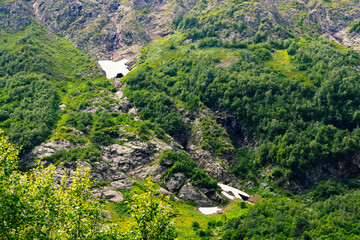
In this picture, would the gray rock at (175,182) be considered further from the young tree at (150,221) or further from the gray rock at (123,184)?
the young tree at (150,221)

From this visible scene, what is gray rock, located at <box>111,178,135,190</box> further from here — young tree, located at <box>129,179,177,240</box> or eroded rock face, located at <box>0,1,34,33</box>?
eroded rock face, located at <box>0,1,34,33</box>

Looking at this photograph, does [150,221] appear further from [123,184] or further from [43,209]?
[123,184]

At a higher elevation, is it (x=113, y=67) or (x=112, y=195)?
(x=112, y=195)

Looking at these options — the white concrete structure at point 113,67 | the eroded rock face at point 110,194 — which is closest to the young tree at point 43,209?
the eroded rock face at point 110,194

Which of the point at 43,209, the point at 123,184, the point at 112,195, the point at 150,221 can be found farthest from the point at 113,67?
the point at 150,221

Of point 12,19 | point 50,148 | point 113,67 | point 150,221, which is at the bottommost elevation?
point 113,67

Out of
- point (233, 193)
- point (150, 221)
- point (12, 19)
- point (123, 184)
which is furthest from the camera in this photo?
point (12, 19)

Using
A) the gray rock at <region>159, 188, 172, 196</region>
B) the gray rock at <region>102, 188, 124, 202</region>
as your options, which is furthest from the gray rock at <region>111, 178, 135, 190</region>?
the gray rock at <region>159, 188, 172, 196</region>

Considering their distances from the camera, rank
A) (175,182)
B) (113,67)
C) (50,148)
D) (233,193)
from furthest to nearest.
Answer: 1. (113,67)
2. (233,193)
3. (50,148)
4. (175,182)

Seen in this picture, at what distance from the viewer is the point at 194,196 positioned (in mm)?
86625

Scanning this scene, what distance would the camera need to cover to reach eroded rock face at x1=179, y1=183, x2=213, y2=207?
85.9 metres

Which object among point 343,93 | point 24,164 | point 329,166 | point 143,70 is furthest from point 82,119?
point 343,93

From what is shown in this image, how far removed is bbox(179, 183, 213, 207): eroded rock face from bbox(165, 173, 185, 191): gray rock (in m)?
1.57

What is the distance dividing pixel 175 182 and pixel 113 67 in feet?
353
